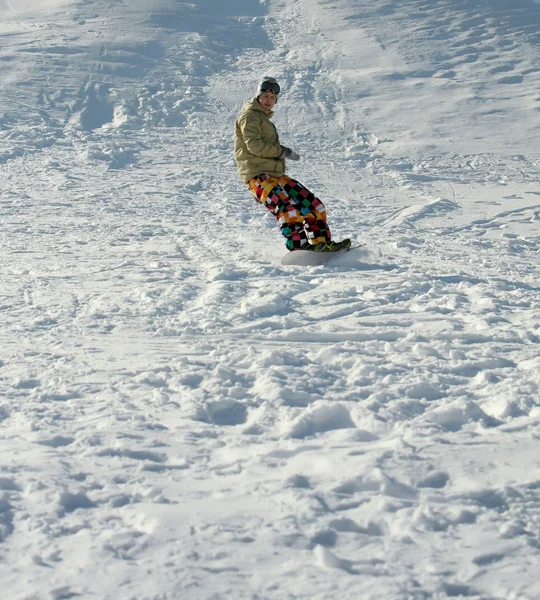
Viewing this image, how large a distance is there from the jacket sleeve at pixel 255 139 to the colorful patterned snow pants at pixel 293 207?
0.22 m

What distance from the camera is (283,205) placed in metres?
5.70

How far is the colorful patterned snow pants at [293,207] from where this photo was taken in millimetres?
5699

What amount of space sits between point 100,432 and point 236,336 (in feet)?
4.21

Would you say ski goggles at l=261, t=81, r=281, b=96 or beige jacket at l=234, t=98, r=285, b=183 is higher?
ski goggles at l=261, t=81, r=281, b=96

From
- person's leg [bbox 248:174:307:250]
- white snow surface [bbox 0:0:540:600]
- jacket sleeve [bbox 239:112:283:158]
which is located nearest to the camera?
white snow surface [bbox 0:0:540:600]

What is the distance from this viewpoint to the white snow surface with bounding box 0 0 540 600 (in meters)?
2.11

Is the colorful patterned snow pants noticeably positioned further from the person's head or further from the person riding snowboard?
the person's head

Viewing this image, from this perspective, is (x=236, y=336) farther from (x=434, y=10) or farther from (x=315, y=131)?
(x=434, y=10)

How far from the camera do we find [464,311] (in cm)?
436

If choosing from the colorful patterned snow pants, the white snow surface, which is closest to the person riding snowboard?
the colorful patterned snow pants

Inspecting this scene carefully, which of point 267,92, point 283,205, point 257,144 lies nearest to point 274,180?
point 283,205

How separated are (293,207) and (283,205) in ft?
0.27

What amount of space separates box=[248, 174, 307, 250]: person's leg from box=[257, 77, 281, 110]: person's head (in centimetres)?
56

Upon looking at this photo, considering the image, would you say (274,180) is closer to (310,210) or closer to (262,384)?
(310,210)
